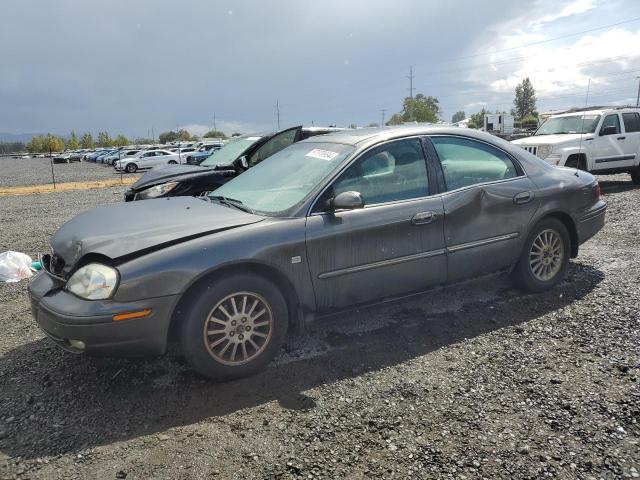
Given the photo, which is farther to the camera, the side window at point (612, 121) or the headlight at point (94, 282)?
the side window at point (612, 121)

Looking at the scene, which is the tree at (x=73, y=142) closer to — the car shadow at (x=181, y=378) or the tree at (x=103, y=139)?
the tree at (x=103, y=139)

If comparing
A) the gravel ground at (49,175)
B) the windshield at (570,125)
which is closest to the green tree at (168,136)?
the gravel ground at (49,175)

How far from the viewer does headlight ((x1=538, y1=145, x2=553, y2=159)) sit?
420 inches

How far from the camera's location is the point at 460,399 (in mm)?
2908

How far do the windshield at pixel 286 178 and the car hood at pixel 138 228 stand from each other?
22 cm

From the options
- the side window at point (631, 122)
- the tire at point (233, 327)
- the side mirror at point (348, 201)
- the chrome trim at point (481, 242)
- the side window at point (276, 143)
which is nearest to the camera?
the tire at point (233, 327)

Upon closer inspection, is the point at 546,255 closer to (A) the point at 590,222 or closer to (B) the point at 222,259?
(A) the point at 590,222

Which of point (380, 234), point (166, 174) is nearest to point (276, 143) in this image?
point (166, 174)

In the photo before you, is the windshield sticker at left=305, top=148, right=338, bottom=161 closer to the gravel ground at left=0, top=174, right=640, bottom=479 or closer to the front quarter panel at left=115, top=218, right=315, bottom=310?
the front quarter panel at left=115, top=218, right=315, bottom=310

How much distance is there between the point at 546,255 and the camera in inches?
177

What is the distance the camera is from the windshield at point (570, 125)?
445 inches

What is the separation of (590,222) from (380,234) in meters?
2.51

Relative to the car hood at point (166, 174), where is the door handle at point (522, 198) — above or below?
below

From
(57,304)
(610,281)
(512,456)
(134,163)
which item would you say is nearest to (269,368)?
(57,304)
